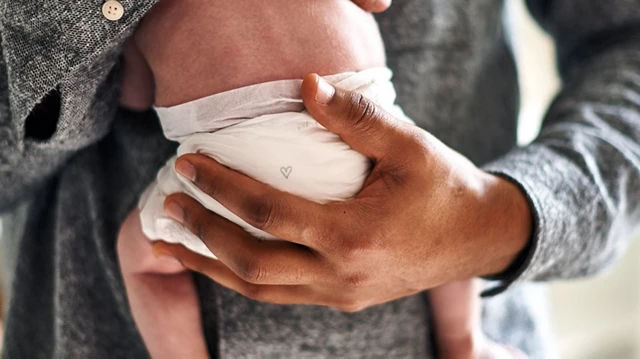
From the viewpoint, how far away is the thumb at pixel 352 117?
2.02 feet

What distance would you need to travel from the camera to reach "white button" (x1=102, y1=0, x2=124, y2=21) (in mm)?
606

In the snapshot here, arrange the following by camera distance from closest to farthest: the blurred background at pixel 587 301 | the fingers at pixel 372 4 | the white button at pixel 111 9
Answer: the white button at pixel 111 9 → the fingers at pixel 372 4 → the blurred background at pixel 587 301

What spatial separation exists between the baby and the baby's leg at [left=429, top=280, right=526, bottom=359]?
0.73ft

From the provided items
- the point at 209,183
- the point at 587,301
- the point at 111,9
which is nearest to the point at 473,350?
the point at 209,183

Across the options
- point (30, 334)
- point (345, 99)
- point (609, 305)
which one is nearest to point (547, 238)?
point (345, 99)

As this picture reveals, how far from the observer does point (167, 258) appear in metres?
0.72

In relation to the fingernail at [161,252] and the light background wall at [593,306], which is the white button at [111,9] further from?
the light background wall at [593,306]

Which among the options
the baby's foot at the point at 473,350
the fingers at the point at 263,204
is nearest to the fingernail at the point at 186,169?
the fingers at the point at 263,204

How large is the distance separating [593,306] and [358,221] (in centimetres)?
166

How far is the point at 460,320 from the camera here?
0.79 metres

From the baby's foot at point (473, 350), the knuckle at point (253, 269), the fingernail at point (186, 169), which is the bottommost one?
the baby's foot at point (473, 350)

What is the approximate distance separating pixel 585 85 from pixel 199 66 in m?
0.57

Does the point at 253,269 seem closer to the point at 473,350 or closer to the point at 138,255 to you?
the point at 138,255

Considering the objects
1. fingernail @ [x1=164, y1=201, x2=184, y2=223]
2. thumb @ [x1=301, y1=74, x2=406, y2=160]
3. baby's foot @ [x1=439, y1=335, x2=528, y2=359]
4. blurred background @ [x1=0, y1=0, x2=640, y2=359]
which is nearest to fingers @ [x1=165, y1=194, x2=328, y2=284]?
fingernail @ [x1=164, y1=201, x2=184, y2=223]
